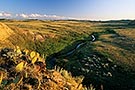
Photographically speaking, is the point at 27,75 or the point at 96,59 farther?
the point at 96,59

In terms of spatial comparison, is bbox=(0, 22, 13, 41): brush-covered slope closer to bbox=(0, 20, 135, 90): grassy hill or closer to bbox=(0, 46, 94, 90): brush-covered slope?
bbox=(0, 20, 135, 90): grassy hill

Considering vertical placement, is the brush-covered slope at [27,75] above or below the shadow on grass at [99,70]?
above

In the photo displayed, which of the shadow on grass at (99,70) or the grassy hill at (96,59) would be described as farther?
the grassy hill at (96,59)

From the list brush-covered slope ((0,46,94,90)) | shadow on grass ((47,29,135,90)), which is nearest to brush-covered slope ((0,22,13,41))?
shadow on grass ((47,29,135,90))

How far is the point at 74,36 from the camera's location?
133m

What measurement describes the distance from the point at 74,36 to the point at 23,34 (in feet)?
98.2

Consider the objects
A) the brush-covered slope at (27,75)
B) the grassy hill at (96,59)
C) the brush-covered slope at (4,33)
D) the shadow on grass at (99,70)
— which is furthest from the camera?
the brush-covered slope at (4,33)

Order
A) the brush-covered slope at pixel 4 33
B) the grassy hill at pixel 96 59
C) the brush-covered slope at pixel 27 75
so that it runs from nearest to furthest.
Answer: the brush-covered slope at pixel 27 75, the grassy hill at pixel 96 59, the brush-covered slope at pixel 4 33

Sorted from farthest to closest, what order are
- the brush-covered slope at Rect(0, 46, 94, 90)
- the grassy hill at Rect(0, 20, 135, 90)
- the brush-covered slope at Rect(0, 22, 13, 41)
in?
the brush-covered slope at Rect(0, 22, 13, 41) < the grassy hill at Rect(0, 20, 135, 90) < the brush-covered slope at Rect(0, 46, 94, 90)

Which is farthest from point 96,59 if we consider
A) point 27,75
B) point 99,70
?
point 27,75

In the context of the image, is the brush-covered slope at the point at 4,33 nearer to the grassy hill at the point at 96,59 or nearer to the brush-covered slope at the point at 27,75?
the grassy hill at the point at 96,59

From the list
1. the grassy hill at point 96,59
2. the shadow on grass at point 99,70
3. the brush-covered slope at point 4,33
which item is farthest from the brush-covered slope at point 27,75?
the brush-covered slope at point 4,33

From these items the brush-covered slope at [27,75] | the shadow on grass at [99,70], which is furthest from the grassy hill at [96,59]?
the brush-covered slope at [27,75]

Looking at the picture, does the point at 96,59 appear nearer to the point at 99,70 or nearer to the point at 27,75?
the point at 99,70
